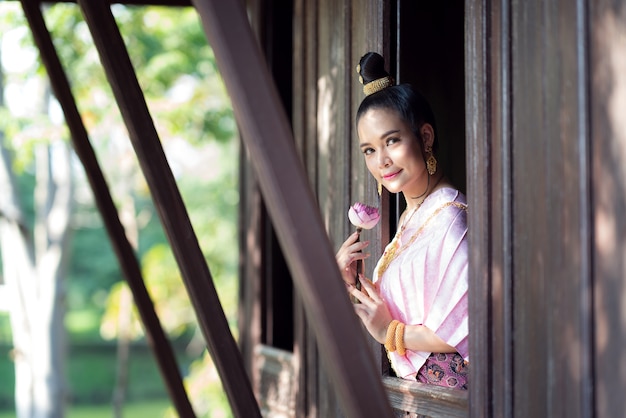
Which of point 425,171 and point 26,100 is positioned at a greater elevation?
point 26,100

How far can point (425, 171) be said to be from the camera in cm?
338

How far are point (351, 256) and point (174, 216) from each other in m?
0.62

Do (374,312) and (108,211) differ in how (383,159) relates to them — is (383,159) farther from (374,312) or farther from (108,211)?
(108,211)

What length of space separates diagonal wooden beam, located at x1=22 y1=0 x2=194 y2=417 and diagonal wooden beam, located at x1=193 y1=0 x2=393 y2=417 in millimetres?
2163

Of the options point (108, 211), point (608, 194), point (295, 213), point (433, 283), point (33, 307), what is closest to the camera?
point (295, 213)

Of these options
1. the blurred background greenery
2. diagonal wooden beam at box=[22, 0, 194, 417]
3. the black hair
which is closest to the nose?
the black hair

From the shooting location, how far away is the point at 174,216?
3436mm

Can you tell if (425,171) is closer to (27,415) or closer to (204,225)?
(27,415)

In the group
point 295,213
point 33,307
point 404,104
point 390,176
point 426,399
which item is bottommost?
point 33,307

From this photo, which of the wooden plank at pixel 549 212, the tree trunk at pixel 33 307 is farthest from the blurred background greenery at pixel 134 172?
the wooden plank at pixel 549 212

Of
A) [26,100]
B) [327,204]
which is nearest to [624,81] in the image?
[327,204]

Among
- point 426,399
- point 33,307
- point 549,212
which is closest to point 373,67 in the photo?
point 549,212

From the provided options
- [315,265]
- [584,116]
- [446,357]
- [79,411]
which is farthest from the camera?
[79,411]

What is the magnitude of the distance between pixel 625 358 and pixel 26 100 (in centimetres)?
893
